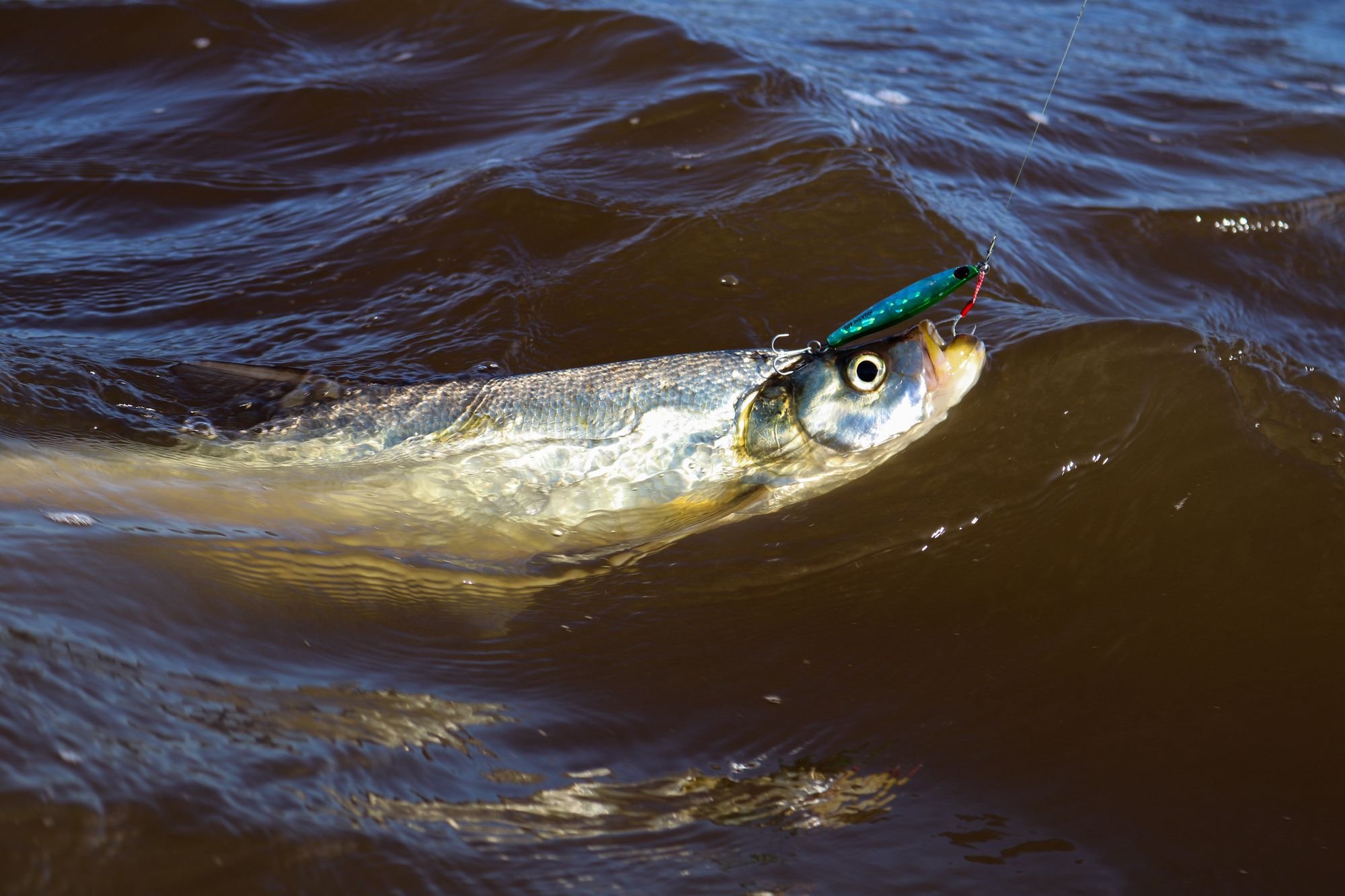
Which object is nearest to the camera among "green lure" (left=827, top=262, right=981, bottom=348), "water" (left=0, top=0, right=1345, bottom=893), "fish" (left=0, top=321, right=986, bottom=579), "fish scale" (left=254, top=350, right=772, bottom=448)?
"water" (left=0, top=0, right=1345, bottom=893)

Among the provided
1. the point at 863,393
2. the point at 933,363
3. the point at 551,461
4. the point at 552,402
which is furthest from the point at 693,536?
the point at 933,363

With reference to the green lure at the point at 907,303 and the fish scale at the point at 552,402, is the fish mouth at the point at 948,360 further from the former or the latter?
the fish scale at the point at 552,402

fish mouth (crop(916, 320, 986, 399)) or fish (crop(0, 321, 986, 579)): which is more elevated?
fish mouth (crop(916, 320, 986, 399))

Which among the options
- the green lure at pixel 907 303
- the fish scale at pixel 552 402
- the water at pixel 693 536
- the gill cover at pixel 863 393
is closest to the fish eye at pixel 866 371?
the gill cover at pixel 863 393

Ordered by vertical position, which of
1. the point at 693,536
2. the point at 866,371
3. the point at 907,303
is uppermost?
the point at 907,303

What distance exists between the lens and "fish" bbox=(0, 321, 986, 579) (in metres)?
3.64

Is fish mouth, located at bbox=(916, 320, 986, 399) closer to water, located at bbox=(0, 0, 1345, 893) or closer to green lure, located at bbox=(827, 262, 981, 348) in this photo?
green lure, located at bbox=(827, 262, 981, 348)

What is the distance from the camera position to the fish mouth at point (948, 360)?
3.56 meters

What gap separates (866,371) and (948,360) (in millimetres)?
262

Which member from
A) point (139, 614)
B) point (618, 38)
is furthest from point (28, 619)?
point (618, 38)

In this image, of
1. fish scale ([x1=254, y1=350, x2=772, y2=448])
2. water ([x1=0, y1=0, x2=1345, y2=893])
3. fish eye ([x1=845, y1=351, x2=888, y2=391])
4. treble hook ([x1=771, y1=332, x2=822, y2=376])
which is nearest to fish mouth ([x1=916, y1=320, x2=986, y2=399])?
fish eye ([x1=845, y1=351, x2=888, y2=391])

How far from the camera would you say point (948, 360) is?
3.56m

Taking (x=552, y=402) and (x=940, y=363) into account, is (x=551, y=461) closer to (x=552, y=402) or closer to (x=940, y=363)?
(x=552, y=402)

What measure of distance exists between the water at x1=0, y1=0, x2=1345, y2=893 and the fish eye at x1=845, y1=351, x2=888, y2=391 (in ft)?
2.08
